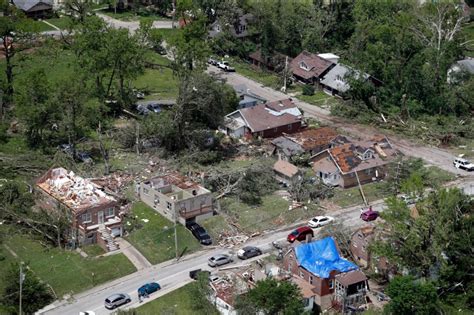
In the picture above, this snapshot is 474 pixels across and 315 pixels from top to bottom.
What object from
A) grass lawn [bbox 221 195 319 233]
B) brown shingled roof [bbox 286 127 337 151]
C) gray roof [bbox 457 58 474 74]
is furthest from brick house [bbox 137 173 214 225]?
gray roof [bbox 457 58 474 74]

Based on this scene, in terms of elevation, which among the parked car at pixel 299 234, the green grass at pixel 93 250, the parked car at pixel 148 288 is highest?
the parked car at pixel 299 234

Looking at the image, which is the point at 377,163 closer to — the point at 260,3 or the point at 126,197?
the point at 126,197

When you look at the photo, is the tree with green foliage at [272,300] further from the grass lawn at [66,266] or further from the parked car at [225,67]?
the parked car at [225,67]

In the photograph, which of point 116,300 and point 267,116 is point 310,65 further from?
point 116,300

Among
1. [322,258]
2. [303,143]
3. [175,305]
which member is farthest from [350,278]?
[303,143]

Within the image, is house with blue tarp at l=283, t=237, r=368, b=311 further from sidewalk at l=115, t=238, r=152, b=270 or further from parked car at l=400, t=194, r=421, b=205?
sidewalk at l=115, t=238, r=152, b=270

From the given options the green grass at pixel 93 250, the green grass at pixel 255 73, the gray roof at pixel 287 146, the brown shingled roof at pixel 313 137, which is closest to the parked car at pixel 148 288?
the green grass at pixel 93 250
